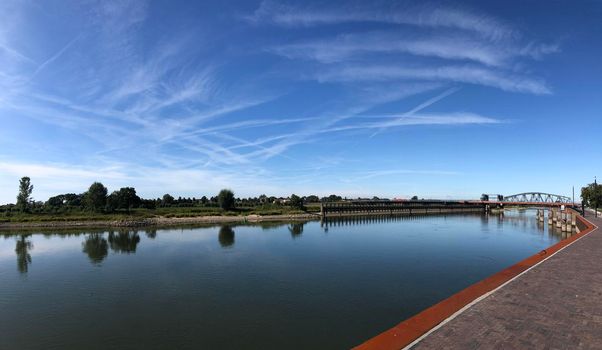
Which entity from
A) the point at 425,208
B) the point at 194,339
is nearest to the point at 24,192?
the point at 194,339

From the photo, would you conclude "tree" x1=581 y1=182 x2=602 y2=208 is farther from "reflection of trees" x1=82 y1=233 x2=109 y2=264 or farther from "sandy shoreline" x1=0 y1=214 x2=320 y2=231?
"reflection of trees" x1=82 y1=233 x2=109 y2=264

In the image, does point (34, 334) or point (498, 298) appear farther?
point (34, 334)

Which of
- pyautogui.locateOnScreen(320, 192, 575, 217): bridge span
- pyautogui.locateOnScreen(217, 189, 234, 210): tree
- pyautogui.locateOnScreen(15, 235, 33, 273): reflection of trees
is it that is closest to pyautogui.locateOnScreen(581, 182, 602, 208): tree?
pyautogui.locateOnScreen(320, 192, 575, 217): bridge span

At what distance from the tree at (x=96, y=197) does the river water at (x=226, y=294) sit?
4870 centimetres

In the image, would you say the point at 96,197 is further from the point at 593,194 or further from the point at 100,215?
the point at 593,194

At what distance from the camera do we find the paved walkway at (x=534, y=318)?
623 cm

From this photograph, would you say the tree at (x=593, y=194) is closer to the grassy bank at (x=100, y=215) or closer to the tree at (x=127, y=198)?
the grassy bank at (x=100, y=215)

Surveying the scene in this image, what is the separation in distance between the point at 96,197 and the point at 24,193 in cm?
1440

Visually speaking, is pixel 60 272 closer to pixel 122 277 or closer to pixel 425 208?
pixel 122 277

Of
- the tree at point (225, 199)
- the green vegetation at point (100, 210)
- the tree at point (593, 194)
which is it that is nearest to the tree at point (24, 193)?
the green vegetation at point (100, 210)

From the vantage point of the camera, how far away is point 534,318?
748 centimetres

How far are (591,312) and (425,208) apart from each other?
107328 millimetres

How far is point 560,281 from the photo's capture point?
34.8 ft

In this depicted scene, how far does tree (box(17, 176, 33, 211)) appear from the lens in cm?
7016
